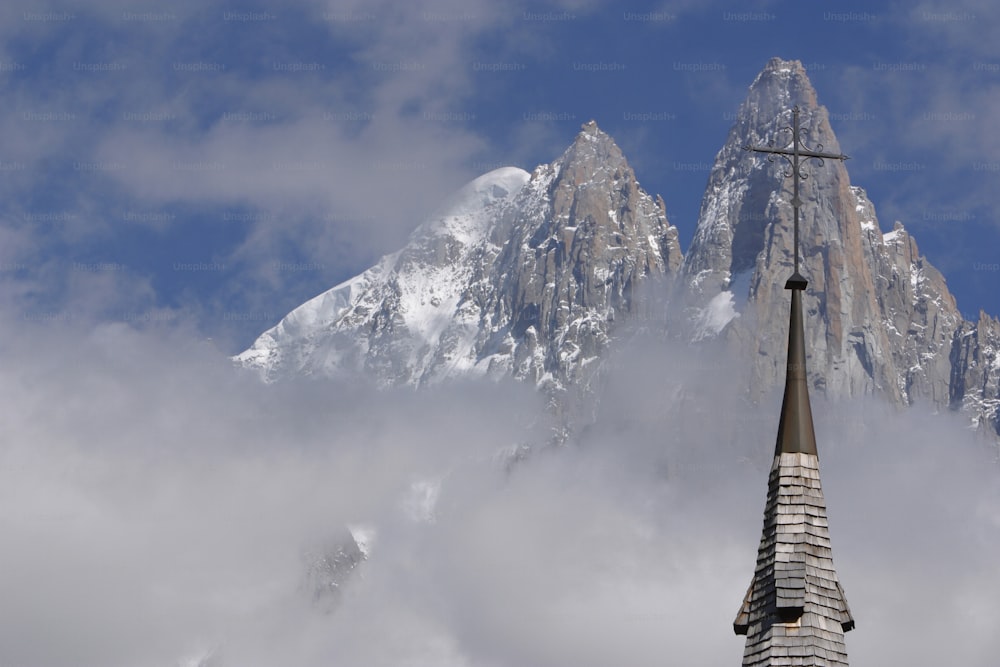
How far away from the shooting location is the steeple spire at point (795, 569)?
25.8 m

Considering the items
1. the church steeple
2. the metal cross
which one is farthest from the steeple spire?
the metal cross

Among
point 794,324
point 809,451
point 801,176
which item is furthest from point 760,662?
point 801,176

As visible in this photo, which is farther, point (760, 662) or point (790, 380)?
point (790, 380)

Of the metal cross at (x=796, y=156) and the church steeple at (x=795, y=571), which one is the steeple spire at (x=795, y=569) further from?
the metal cross at (x=796, y=156)

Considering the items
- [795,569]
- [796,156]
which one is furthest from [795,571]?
[796,156]

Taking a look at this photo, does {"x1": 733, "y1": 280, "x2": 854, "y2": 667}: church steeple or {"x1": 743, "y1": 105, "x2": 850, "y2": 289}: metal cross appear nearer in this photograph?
{"x1": 733, "y1": 280, "x2": 854, "y2": 667}: church steeple

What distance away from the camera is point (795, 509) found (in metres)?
26.9

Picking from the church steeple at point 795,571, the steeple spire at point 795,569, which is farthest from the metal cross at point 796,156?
the church steeple at point 795,571

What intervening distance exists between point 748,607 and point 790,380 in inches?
134

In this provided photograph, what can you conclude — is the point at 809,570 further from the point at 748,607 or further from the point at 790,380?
the point at 790,380

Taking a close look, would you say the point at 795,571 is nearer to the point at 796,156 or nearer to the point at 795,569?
the point at 795,569

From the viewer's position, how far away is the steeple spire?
25.8 m

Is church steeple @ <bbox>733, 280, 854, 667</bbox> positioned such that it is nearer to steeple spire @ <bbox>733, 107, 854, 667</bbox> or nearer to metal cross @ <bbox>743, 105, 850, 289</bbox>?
steeple spire @ <bbox>733, 107, 854, 667</bbox>

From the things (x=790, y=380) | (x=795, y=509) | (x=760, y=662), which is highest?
(x=790, y=380)
